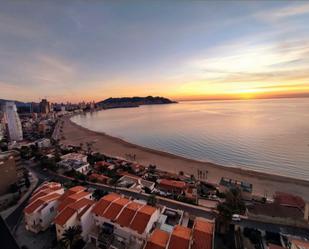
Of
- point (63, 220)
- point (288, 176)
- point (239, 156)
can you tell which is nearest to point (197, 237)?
point (63, 220)

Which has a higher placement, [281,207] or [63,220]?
[63,220]

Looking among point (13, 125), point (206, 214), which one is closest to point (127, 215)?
point (206, 214)

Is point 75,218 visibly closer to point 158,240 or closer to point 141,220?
point 141,220

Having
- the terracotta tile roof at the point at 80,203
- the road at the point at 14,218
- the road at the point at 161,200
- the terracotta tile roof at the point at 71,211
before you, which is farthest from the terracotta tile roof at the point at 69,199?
the road at the point at 161,200

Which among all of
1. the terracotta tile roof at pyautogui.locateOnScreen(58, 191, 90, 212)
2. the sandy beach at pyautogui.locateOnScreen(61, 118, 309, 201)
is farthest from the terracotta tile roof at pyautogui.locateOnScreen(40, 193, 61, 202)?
the sandy beach at pyautogui.locateOnScreen(61, 118, 309, 201)

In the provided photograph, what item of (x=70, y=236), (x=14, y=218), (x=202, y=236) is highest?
(x=202, y=236)

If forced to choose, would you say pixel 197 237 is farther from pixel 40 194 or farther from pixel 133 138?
pixel 133 138

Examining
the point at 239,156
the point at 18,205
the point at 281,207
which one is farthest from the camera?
the point at 239,156
